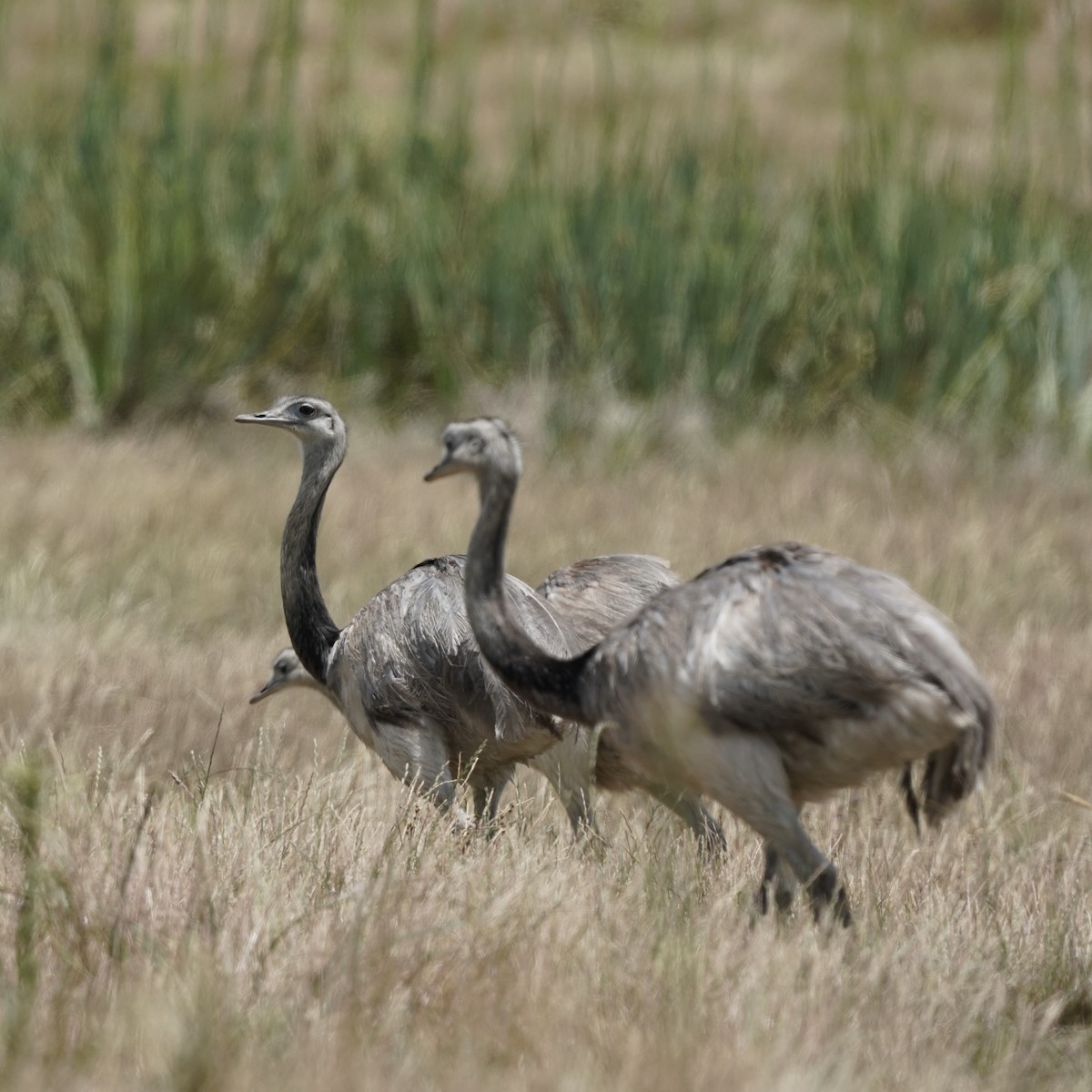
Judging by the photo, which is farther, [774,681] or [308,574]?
[308,574]

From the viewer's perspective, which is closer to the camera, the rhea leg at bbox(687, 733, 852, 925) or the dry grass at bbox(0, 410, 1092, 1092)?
the dry grass at bbox(0, 410, 1092, 1092)

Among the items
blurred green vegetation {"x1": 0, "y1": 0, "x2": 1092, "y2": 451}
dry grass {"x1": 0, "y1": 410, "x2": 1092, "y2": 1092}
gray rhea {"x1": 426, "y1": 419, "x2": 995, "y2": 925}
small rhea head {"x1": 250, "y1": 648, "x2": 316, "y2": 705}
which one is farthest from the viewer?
blurred green vegetation {"x1": 0, "y1": 0, "x2": 1092, "y2": 451}

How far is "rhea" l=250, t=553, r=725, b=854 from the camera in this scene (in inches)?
184

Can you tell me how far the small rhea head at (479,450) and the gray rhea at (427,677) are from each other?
783mm

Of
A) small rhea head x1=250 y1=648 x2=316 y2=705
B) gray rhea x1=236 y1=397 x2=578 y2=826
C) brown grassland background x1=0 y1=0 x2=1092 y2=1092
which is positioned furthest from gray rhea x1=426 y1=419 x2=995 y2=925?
small rhea head x1=250 y1=648 x2=316 y2=705

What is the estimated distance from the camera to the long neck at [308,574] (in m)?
5.07

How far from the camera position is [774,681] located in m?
3.57

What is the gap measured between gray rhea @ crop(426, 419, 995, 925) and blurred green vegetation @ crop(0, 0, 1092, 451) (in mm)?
7592

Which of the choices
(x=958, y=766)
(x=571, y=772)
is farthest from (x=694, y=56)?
(x=958, y=766)

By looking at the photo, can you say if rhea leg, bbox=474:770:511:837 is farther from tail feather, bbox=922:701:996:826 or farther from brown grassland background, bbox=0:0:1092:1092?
tail feather, bbox=922:701:996:826

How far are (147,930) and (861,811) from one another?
2396 mm

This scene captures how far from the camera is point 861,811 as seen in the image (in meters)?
5.21

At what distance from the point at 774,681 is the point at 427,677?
A: 4.42 ft

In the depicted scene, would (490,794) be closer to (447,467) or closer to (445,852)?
(445,852)
